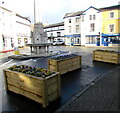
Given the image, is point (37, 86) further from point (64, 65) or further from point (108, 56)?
point (108, 56)

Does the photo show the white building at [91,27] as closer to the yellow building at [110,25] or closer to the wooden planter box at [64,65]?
the yellow building at [110,25]

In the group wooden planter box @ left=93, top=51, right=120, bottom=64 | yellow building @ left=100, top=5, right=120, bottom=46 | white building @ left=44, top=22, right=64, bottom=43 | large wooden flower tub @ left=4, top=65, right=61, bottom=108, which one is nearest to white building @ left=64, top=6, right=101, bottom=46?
yellow building @ left=100, top=5, right=120, bottom=46

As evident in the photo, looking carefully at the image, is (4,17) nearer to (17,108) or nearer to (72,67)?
(72,67)

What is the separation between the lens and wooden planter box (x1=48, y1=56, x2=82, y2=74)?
7406mm

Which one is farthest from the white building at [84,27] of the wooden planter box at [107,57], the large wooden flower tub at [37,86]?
the large wooden flower tub at [37,86]

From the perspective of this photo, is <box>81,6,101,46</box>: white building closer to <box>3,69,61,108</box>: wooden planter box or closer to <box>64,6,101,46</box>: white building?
<box>64,6,101,46</box>: white building

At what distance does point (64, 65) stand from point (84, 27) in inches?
Answer: 1260

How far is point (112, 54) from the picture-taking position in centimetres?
1057

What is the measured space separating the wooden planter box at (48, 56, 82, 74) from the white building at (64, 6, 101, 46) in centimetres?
2903

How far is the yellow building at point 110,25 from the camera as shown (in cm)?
3259

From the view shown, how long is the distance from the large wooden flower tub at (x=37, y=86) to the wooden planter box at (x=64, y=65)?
2734 millimetres

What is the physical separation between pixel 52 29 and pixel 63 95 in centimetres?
5191

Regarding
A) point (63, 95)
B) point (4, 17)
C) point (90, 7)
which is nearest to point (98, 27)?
point (90, 7)

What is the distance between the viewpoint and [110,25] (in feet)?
111
